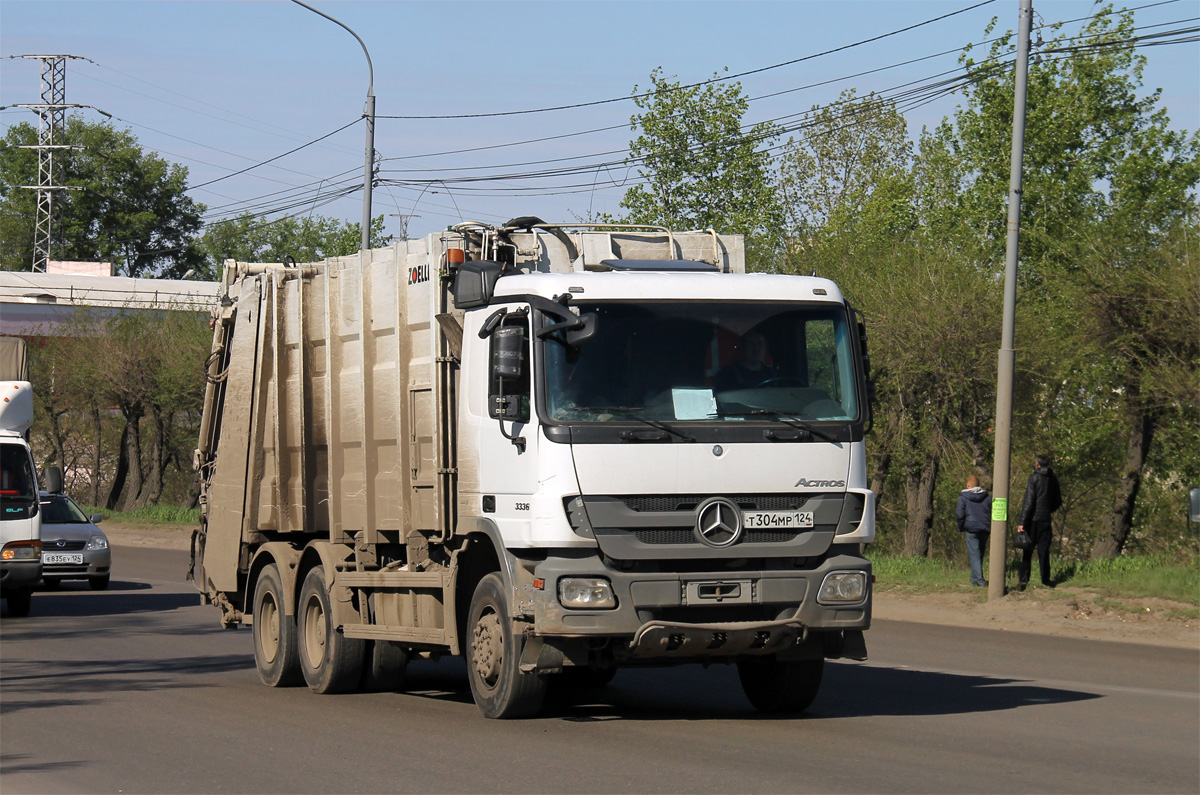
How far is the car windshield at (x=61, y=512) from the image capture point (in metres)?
22.1

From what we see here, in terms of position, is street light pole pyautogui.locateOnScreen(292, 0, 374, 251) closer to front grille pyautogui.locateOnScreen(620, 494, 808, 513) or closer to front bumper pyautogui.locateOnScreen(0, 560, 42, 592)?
front bumper pyautogui.locateOnScreen(0, 560, 42, 592)

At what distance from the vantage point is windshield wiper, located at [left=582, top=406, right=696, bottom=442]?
8.92 m

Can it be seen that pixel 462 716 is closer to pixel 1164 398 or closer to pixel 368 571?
pixel 368 571

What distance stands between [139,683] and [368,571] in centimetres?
259

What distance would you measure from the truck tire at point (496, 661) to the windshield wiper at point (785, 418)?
183 centimetres

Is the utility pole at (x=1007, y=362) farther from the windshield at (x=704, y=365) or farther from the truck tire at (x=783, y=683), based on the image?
the windshield at (x=704, y=365)

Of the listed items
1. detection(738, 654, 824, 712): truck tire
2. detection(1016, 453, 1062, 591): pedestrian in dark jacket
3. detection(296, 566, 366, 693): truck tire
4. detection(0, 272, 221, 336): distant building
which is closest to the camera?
detection(738, 654, 824, 712): truck tire

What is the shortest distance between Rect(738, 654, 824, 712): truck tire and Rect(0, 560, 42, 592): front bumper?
34.6 ft

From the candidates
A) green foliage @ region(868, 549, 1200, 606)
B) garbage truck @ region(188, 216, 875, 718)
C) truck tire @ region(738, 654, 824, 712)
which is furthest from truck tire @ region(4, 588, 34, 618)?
truck tire @ region(738, 654, 824, 712)

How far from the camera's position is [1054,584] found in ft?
62.6

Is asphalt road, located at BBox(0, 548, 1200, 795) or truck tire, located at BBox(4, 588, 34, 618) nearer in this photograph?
asphalt road, located at BBox(0, 548, 1200, 795)

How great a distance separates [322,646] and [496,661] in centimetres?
267

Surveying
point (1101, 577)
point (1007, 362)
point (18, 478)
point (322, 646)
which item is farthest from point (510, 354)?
point (1101, 577)

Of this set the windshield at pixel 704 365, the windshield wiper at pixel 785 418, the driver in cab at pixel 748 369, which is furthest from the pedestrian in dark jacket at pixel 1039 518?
the driver in cab at pixel 748 369
